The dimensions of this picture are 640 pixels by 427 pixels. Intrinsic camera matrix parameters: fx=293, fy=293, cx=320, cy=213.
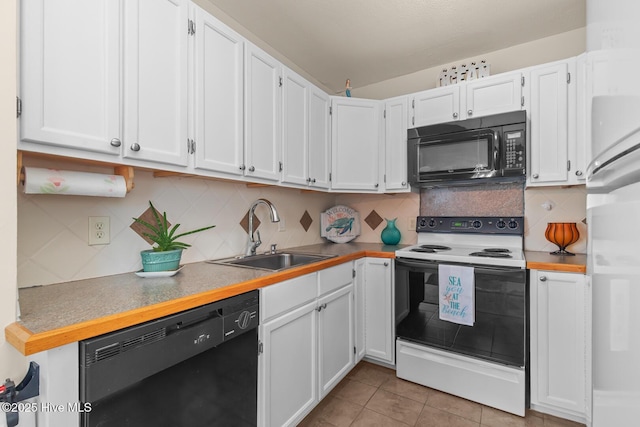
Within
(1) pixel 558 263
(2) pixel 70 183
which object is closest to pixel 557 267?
(1) pixel 558 263

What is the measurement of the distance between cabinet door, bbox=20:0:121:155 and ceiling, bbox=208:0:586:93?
1.10m

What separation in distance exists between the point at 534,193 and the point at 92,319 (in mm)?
2713

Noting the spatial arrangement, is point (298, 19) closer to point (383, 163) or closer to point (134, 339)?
point (383, 163)

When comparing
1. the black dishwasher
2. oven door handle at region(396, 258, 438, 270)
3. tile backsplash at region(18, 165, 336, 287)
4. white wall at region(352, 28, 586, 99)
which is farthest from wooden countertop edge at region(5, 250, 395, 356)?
white wall at region(352, 28, 586, 99)

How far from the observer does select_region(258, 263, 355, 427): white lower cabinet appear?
138 cm

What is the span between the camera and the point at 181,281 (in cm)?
127

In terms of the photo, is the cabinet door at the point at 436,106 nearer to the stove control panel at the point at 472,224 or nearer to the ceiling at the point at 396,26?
the ceiling at the point at 396,26

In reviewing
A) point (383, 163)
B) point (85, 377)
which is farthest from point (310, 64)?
point (85, 377)

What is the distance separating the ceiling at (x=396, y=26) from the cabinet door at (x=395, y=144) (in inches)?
17.2

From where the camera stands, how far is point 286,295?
4.86 feet

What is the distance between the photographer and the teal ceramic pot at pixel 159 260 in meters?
1.33

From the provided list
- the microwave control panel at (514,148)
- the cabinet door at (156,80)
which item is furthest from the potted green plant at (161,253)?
the microwave control panel at (514,148)

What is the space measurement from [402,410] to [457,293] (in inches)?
31.5

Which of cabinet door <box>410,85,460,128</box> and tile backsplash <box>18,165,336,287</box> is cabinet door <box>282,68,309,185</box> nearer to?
tile backsplash <box>18,165,336,287</box>
